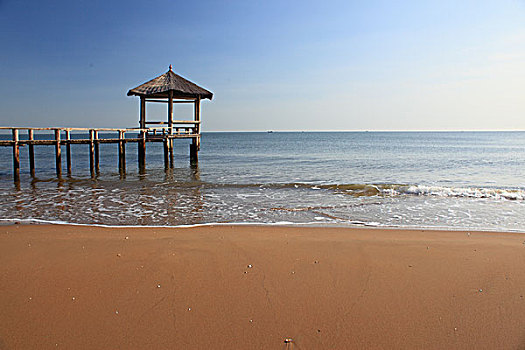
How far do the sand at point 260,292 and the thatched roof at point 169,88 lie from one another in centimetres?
1520

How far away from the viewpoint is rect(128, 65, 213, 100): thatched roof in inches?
788

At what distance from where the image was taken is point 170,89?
2009 cm

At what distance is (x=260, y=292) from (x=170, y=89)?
17922mm

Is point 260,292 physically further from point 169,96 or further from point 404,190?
point 169,96

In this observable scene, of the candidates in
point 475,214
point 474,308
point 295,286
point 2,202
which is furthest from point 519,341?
point 2,202

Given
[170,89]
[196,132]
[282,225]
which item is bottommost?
[282,225]

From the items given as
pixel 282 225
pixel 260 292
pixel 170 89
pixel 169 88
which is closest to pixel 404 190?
pixel 282 225

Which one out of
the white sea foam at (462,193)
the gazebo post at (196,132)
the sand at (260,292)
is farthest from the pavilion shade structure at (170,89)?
the sand at (260,292)

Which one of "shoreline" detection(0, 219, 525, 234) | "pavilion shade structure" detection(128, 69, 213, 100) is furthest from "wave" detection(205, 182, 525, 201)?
"pavilion shade structure" detection(128, 69, 213, 100)

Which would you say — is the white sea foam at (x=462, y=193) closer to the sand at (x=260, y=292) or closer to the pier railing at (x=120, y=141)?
the sand at (x=260, y=292)

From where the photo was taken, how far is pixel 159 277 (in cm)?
425

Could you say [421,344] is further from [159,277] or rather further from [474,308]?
[159,277]

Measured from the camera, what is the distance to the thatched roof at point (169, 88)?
20016 millimetres

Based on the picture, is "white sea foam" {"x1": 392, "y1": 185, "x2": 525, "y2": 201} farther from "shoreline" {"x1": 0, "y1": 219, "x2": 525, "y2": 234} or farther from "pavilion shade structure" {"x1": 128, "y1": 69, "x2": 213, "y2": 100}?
"pavilion shade structure" {"x1": 128, "y1": 69, "x2": 213, "y2": 100}
